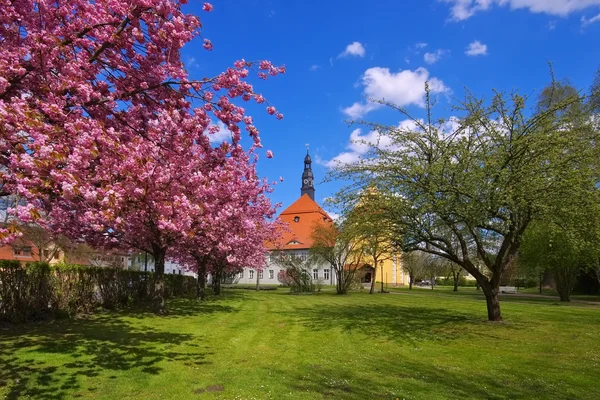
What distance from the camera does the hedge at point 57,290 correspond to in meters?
11.0

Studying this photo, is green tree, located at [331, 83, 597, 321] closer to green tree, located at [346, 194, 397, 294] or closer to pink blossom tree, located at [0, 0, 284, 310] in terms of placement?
green tree, located at [346, 194, 397, 294]

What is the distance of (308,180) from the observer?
7275 cm

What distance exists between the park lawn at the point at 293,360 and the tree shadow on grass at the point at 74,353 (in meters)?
0.02

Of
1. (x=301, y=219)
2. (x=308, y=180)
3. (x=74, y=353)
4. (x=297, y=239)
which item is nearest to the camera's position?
(x=74, y=353)

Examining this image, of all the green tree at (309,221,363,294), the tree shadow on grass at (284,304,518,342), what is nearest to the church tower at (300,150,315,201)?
the green tree at (309,221,363,294)

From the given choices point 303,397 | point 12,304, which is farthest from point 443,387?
point 12,304

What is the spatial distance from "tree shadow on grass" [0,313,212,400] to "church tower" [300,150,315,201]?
6050 cm

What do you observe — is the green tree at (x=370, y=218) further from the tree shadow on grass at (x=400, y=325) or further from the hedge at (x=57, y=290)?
the hedge at (x=57, y=290)

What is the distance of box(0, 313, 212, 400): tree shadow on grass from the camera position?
620 cm

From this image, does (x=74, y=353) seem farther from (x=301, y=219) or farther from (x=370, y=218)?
(x=301, y=219)

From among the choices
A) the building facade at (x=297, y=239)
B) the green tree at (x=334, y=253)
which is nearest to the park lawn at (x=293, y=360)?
the green tree at (x=334, y=253)

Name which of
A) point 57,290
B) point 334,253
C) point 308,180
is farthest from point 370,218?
point 308,180

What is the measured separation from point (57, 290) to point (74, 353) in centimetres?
524

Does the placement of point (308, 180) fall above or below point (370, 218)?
above
